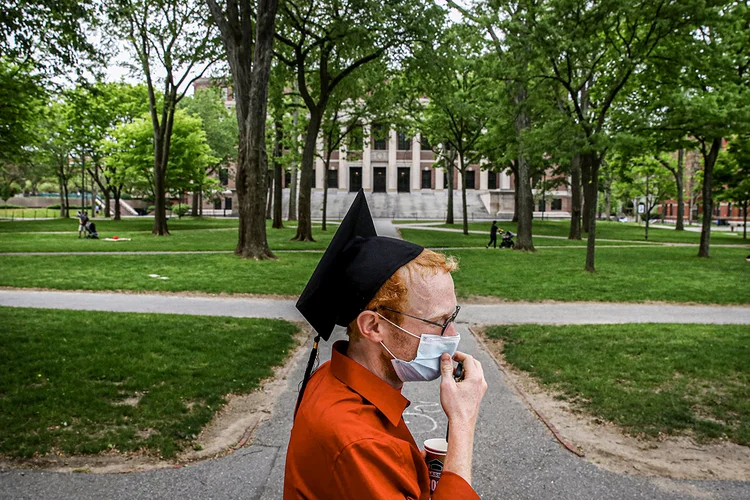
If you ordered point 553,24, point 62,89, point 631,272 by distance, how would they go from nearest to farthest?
point 62,89 < point 553,24 < point 631,272

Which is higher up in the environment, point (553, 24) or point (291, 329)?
point (553, 24)

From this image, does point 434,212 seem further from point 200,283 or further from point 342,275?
point 342,275

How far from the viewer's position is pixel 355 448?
4.74ft

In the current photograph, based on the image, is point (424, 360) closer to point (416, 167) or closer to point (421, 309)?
point (421, 309)

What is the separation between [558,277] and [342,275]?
15602 millimetres

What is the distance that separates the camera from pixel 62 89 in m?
11.1

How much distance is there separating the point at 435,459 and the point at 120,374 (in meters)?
5.77

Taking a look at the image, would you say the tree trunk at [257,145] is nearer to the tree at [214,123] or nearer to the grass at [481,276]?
the grass at [481,276]

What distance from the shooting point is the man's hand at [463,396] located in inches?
66.4

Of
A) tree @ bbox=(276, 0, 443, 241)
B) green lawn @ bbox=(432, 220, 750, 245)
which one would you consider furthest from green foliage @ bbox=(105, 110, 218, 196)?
green lawn @ bbox=(432, 220, 750, 245)

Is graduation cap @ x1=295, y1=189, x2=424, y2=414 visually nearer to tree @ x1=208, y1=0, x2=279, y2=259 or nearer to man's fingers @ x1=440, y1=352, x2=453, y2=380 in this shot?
man's fingers @ x1=440, y1=352, x2=453, y2=380

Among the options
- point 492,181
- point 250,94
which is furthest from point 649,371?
point 492,181

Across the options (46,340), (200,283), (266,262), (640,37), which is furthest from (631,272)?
(46,340)

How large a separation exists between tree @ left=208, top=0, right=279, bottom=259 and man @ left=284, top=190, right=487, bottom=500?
17502 millimetres
